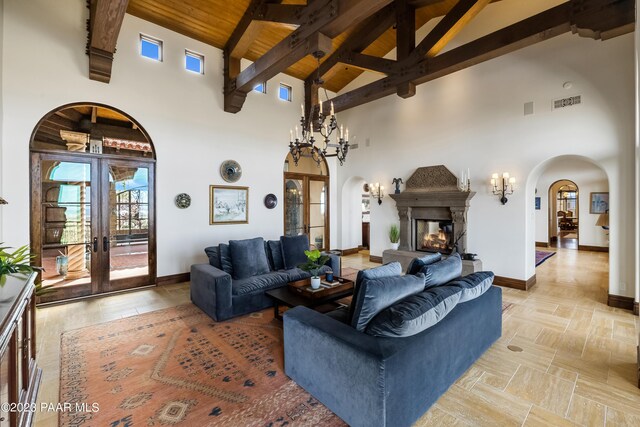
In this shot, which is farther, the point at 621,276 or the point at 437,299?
the point at 621,276

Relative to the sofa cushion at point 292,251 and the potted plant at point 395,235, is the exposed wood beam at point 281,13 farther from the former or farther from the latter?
the potted plant at point 395,235

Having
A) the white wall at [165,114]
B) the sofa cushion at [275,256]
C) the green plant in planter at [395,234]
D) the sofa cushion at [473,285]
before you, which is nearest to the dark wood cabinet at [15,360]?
the sofa cushion at [473,285]

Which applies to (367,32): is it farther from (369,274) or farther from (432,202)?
(369,274)

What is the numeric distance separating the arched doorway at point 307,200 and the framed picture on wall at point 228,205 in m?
1.23

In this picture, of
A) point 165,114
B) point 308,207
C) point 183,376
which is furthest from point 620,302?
point 165,114

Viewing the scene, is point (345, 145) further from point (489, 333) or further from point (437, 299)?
point (489, 333)

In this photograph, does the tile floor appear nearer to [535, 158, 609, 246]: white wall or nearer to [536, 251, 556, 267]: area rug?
[536, 251, 556, 267]: area rug

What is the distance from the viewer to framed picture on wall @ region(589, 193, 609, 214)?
902 cm

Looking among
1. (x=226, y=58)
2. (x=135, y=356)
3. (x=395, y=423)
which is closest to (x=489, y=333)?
(x=395, y=423)

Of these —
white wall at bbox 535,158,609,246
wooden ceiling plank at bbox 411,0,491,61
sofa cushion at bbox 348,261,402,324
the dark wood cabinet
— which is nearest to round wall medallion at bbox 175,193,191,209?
the dark wood cabinet

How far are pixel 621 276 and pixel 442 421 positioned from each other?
4.10 meters

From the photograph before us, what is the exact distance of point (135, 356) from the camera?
288cm

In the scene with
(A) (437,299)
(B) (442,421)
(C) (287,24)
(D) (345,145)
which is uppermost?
(C) (287,24)

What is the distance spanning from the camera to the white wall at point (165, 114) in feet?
13.5
